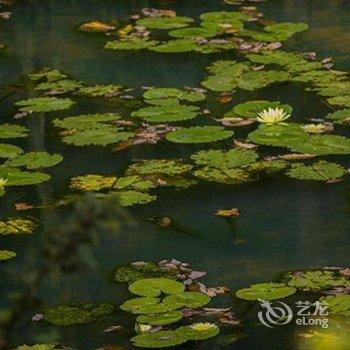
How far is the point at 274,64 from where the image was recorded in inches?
201

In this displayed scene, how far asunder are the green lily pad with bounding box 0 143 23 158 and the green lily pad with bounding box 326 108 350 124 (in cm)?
120

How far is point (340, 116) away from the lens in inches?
171

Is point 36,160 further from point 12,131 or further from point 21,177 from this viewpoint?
point 12,131

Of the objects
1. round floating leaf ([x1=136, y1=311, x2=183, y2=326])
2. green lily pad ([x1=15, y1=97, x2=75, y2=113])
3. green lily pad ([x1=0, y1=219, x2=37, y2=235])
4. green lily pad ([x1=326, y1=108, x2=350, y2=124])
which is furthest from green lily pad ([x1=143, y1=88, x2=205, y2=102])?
round floating leaf ([x1=136, y1=311, x2=183, y2=326])

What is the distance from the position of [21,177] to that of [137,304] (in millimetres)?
1131

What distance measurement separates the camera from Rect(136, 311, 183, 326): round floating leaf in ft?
8.78

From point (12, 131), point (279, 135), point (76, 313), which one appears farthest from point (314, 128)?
point (76, 313)

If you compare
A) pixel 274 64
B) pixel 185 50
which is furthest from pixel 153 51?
pixel 274 64

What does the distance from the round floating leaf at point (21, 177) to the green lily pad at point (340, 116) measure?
1.18m

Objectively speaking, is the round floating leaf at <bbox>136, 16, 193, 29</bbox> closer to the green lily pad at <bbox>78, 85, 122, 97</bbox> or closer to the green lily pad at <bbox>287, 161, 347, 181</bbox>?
the green lily pad at <bbox>78, 85, 122, 97</bbox>

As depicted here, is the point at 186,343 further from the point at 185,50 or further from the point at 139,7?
the point at 139,7

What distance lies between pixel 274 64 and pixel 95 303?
8.13ft

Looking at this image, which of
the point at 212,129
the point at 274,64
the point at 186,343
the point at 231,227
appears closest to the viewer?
the point at 186,343

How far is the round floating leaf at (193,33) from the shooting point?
18.3 ft
